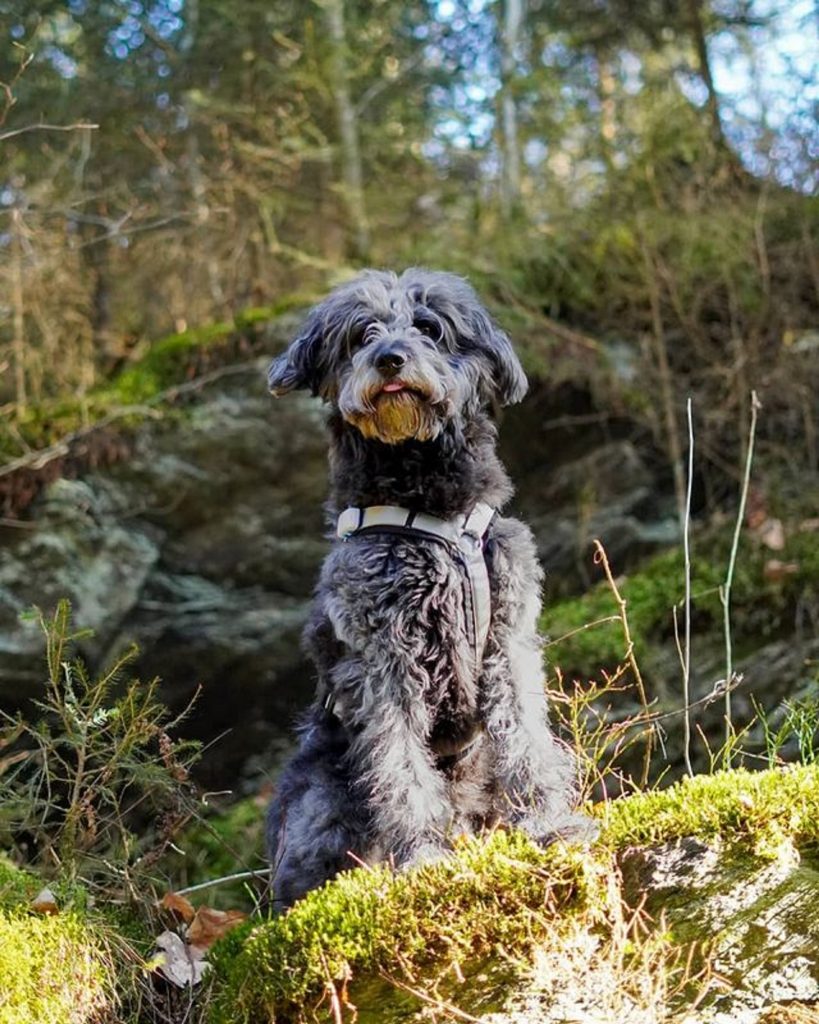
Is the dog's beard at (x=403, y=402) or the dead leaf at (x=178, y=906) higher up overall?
the dog's beard at (x=403, y=402)

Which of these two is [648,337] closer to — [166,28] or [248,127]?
[248,127]

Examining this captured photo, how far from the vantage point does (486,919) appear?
307 centimetres

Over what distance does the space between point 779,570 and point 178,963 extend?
5.08 meters

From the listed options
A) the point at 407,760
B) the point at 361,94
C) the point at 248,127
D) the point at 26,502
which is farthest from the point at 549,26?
the point at 407,760

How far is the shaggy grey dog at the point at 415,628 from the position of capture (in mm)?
3910

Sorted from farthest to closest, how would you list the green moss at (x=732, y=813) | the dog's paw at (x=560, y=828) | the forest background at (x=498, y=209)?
Result: 1. the forest background at (x=498, y=209)
2. the dog's paw at (x=560, y=828)
3. the green moss at (x=732, y=813)

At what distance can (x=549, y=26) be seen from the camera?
37.0 ft

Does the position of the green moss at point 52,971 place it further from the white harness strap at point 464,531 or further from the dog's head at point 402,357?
the dog's head at point 402,357

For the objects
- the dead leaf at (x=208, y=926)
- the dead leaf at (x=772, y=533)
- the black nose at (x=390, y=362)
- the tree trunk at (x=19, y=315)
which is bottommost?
the dead leaf at (x=208, y=926)

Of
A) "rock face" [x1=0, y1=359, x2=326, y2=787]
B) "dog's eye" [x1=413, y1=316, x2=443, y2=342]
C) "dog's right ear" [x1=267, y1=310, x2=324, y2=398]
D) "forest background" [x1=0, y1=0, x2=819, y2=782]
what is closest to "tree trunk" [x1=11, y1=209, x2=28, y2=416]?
"forest background" [x1=0, y1=0, x2=819, y2=782]

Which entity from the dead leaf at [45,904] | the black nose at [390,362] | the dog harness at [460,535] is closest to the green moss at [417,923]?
the dead leaf at [45,904]

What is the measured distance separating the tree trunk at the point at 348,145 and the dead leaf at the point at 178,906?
6867mm

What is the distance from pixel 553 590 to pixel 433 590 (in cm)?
520

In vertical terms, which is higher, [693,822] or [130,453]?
[130,453]
